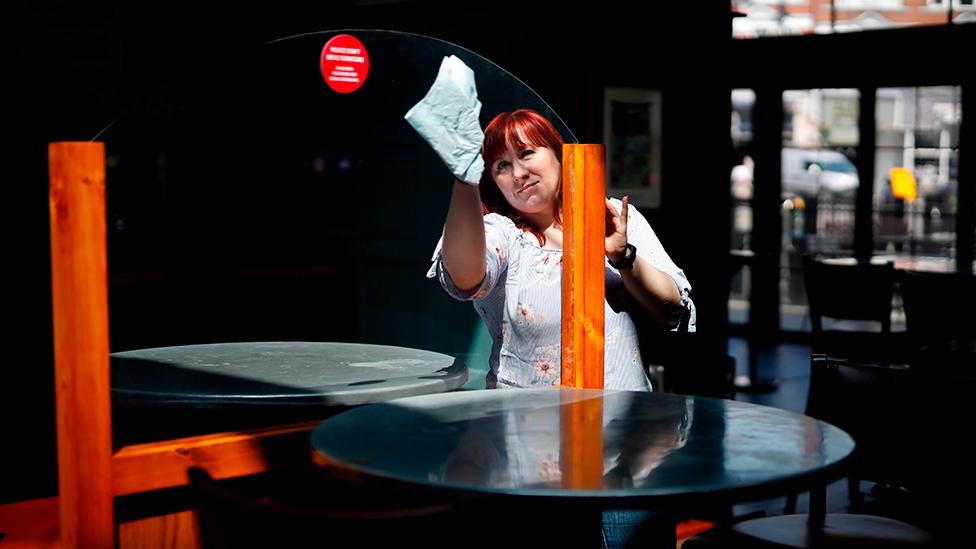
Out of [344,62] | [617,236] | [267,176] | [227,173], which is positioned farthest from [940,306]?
[344,62]

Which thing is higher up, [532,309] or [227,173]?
[227,173]

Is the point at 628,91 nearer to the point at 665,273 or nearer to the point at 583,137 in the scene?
the point at 583,137

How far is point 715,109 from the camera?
5.34m

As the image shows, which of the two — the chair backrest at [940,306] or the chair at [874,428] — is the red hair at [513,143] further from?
the chair backrest at [940,306]

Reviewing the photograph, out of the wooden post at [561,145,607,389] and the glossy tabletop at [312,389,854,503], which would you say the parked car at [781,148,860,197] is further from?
the glossy tabletop at [312,389,854,503]

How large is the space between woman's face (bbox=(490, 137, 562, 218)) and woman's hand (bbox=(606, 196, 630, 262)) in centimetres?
16

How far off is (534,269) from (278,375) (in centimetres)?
60

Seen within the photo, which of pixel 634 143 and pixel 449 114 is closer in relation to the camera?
pixel 449 114

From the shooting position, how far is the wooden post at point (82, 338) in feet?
6.40

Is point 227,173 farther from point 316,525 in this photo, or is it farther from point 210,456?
point 316,525

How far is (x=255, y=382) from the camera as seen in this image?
2.32 meters

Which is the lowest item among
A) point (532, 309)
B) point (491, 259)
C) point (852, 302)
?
point (852, 302)

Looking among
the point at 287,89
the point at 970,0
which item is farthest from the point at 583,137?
the point at 970,0

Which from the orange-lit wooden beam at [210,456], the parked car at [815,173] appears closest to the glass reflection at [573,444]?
the orange-lit wooden beam at [210,456]
